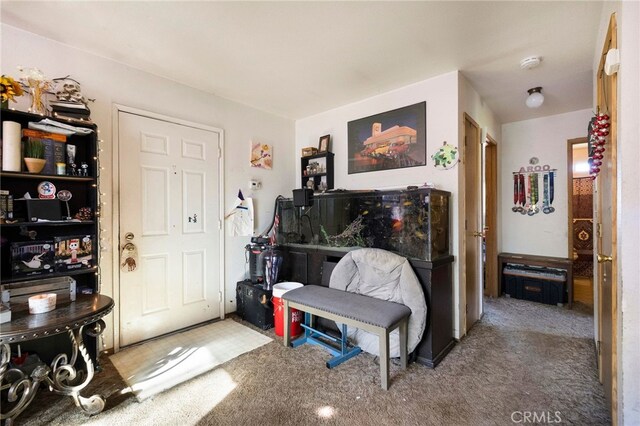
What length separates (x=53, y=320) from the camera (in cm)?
157

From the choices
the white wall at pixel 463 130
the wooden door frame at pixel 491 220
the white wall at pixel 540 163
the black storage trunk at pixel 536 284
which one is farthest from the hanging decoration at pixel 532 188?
the white wall at pixel 463 130

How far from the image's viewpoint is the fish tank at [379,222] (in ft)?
7.70

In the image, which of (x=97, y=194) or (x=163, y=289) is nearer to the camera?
(x=97, y=194)

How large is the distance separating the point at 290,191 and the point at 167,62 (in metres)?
2.03

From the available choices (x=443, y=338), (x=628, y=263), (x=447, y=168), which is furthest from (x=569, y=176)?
(x=628, y=263)

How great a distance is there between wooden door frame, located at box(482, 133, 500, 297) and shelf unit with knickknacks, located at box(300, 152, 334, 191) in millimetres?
2332

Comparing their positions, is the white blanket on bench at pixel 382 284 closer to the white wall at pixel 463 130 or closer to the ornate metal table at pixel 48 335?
the white wall at pixel 463 130

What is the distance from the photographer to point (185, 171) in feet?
9.59

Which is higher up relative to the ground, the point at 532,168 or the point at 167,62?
the point at 167,62

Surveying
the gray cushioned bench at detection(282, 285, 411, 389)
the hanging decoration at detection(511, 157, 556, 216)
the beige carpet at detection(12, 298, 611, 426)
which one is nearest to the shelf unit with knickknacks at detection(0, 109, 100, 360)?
the beige carpet at detection(12, 298, 611, 426)

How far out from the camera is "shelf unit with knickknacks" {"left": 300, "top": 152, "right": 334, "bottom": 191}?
11.8ft

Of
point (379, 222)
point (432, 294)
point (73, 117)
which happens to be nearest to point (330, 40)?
point (379, 222)

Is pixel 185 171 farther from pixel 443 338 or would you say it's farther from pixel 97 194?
pixel 443 338

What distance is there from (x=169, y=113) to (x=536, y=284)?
4.95 m
